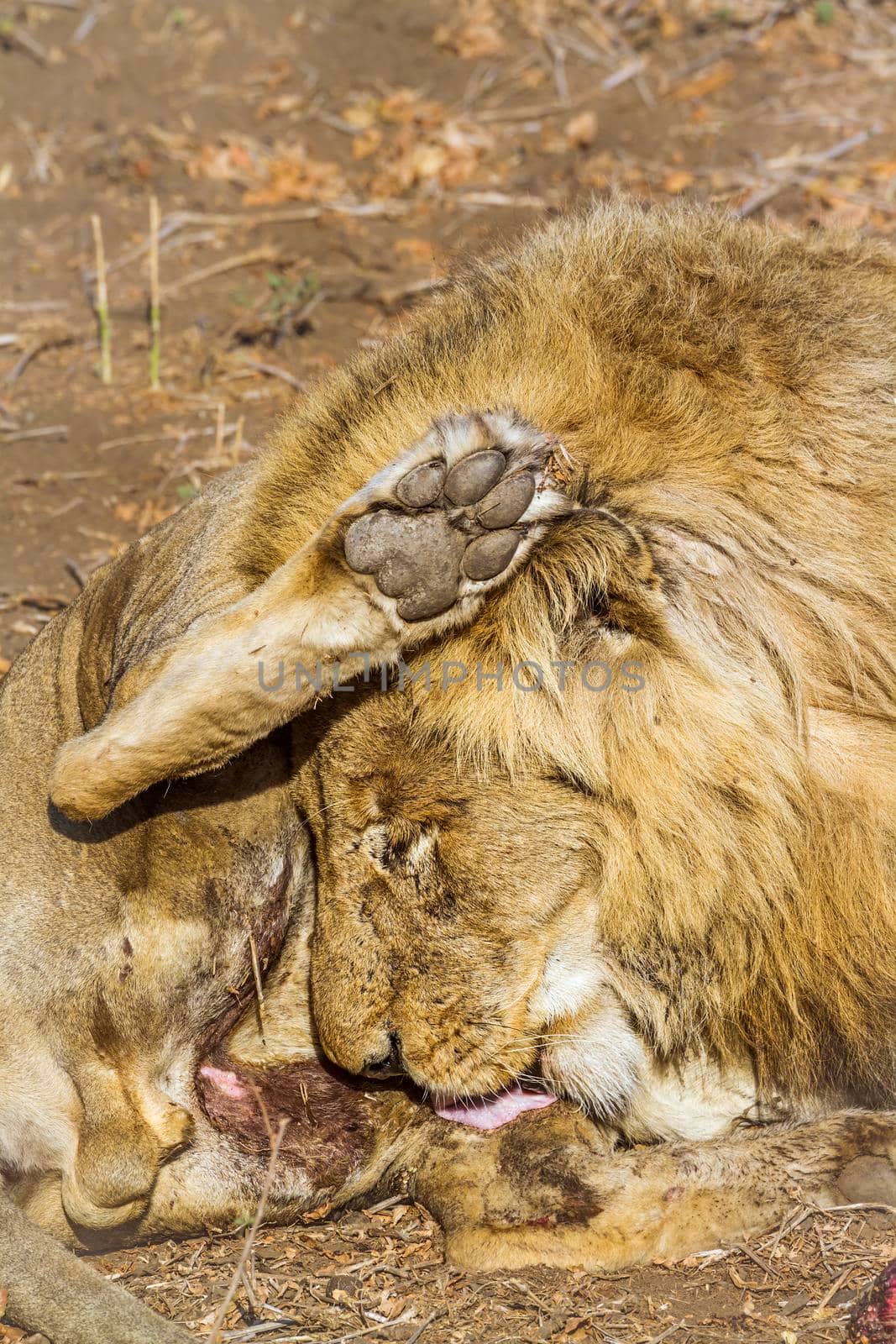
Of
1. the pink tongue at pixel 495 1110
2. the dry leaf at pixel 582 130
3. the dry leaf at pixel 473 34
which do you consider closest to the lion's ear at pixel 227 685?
the pink tongue at pixel 495 1110

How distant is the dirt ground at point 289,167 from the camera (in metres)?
5.49

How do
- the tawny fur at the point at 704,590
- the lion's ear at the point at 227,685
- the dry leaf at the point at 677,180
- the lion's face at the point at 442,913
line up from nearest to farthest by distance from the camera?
the lion's ear at the point at 227,685, the tawny fur at the point at 704,590, the lion's face at the point at 442,913, the dry leaf at the point at 677,180

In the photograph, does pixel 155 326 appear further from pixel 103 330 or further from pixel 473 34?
pixel 473 34

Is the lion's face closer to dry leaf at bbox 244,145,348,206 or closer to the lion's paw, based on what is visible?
the lion's paw

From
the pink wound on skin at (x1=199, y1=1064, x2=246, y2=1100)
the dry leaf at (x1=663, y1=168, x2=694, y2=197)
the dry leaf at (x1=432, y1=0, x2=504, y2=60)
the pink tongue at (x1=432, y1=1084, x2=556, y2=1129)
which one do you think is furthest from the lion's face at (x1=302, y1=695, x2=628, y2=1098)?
the dry leaf at (x1=432, y1=0, x2=504, y2=60)

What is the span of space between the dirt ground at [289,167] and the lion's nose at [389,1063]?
7.66 feet

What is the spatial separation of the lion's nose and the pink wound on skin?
353 millimetres

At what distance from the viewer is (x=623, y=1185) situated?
3.00m

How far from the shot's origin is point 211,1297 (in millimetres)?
2758

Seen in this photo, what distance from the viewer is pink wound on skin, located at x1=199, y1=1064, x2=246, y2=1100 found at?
3.20 m

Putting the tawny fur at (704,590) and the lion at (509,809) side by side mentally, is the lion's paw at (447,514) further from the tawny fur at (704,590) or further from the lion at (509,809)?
the tawny fur at (704,590)

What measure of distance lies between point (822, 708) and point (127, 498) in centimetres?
318

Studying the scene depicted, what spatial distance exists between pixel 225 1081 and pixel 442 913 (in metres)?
0.75

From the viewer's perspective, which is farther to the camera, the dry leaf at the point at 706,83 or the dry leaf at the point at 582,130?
the dry leaf at the point at 706,83
